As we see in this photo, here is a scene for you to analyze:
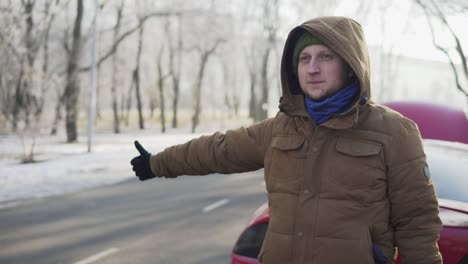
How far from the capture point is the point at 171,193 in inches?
444

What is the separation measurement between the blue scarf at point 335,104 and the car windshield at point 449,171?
1522mm

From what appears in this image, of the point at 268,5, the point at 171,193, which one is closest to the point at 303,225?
the point at 171,193

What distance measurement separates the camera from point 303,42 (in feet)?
7.65

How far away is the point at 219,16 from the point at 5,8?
44.9 feet

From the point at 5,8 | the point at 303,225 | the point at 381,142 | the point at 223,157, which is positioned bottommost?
the point at 303,225

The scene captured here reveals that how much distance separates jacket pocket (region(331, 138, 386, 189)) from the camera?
2062 mm

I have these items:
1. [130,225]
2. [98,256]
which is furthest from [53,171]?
[98,256]

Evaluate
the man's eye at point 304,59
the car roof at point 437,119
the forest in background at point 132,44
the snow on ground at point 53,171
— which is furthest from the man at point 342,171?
the forest in background at point 132,44

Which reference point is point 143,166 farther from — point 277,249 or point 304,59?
point 304,59

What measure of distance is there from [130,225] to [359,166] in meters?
6.40

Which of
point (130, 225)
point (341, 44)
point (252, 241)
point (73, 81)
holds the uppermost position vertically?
point (341, 44)

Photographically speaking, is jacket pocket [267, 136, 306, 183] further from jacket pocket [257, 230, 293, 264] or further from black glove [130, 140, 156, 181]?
black glove [130, 140, 156, 181]

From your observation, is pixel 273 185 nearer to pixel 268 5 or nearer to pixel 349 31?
pixel 349 31

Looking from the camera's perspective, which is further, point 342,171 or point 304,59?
point 304,59
